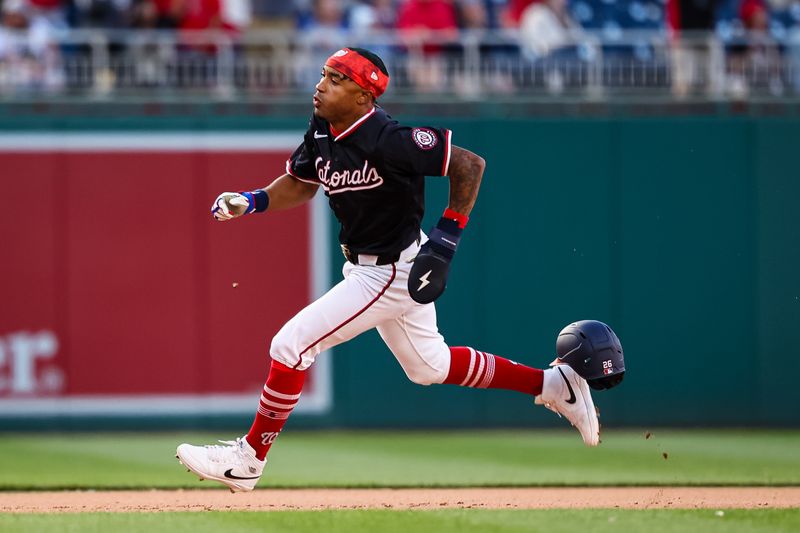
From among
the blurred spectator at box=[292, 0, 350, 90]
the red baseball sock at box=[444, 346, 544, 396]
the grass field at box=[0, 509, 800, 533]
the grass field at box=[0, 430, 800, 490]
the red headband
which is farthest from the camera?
the blurred spectator at box=[292, 0, 350, 90]

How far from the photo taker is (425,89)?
39.0 feet

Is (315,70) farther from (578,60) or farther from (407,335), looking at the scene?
(407,335)

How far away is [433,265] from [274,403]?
3.61ft

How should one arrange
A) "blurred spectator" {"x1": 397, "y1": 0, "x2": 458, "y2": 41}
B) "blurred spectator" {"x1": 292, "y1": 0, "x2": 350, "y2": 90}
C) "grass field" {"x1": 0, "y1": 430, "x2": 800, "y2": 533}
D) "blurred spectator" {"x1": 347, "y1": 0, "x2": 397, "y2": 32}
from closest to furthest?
"grass field" {"x1": 0, "y1": 430, "x2": 800, "y2": 533}, "blurred spectator" {"x1": 292, "y1": 0, "x2": 350, "y2": 90}, "blurred spectator" {"x1": 397, "y1": 0, "x2": 458, "y2": 41}, "blurred spectator" {"x1": 347, "y1": 0, "x2": 397, "y2": 32}

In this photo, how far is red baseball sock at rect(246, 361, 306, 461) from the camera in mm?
6633

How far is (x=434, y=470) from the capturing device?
9141 millimetres

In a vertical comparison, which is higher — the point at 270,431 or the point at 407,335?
the point at 407,335

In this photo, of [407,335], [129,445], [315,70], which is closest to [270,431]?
[407,335]

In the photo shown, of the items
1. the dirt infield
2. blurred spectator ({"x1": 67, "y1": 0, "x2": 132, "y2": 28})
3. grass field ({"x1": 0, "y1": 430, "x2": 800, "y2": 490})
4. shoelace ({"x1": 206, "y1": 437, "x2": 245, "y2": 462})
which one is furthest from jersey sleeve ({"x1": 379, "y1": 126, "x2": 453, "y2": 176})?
blurred spectator ({"x1": 67, "y1": 0, "x2": 132, "y2": 28})

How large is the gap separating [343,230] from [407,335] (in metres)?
0.64

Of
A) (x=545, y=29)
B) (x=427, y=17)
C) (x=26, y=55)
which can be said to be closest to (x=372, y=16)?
(x=427, y=17)

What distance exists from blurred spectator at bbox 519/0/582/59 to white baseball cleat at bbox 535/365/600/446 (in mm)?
5286

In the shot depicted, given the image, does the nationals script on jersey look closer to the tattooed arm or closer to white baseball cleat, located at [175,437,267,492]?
the tattooed arm

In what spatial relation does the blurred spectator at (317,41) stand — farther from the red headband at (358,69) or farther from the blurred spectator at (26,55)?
the red headband at (358,69)
